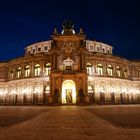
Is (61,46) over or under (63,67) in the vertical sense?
over

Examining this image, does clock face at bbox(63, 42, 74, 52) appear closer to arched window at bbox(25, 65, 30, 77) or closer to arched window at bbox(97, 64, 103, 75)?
arched window at bbox(97, 64, 103, 75)

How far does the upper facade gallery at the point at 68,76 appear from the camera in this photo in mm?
43156

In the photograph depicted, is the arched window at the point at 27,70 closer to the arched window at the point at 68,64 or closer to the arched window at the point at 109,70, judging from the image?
the arched window at the point at 68,64

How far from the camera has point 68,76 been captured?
43312 millimetres

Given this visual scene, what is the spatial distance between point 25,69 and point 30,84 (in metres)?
5.55

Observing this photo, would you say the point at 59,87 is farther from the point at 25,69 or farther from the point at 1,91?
the point at 1,91

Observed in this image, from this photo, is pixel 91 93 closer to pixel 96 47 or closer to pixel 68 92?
pixel 68 92

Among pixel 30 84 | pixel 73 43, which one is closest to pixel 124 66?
pixel 73 43

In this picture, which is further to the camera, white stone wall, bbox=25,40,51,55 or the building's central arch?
white stone wall, bbox=25,40,51,55

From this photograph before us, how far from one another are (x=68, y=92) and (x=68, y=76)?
467 cm

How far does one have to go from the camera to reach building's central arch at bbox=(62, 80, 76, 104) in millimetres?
45000

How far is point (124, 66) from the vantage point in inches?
2255

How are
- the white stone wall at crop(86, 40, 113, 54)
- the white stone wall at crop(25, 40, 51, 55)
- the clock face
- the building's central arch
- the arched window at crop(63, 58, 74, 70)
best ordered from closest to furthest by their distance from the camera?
the building's central arch → the arched window at crop(63, 58, 74, 70) → the clock face → the white stone wall at crop(86, 40, 113, 54) → the white stone wall at crop(25, 40, 51, 55)

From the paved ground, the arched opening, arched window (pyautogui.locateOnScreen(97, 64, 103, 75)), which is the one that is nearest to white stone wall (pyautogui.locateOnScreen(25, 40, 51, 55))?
arched window (pyautogui.locateOnScreen(97, 64, 103, 75))
